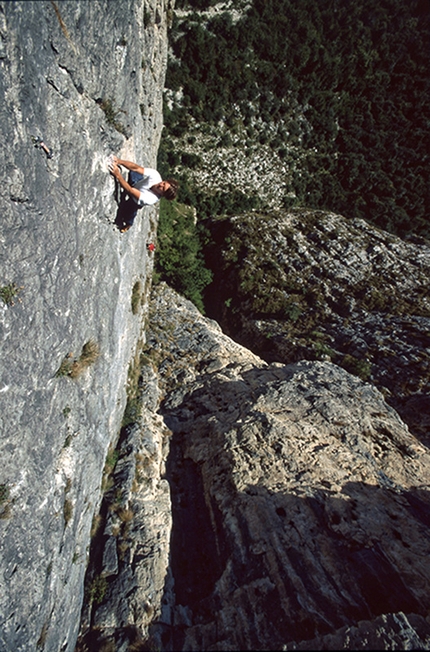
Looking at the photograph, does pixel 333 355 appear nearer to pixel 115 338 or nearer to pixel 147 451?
pixel 147 451

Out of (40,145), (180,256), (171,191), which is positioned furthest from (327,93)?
(40,145)

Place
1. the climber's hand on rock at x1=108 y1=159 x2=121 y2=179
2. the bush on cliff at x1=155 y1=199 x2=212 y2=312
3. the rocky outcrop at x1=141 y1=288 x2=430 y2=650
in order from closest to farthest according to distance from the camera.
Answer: the rocky outcrop at x1=141 y1=288 x2=430 y2=650, the climber's hand on rock at x1=108 y1=159 x2=121 y2=179, the bush on cliff at x1=155 y1=199 x2=212 y2=312

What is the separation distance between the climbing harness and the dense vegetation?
24.5m

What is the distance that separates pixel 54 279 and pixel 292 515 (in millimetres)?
8201

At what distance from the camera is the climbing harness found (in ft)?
16.2

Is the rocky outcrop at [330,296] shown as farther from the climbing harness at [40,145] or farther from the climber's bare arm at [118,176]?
the climbing harness at [40,145]

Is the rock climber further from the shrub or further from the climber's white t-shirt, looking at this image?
the shrub

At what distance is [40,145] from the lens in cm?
505

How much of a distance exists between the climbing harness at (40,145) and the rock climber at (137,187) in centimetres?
222

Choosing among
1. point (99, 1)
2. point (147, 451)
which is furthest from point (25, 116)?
point (147, 451)

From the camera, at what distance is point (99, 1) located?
5.76m

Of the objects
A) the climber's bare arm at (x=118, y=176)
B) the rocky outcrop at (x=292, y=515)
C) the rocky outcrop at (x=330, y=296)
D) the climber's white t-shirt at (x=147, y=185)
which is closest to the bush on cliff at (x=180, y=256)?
the rocky outcrop at (x=330, y=296)

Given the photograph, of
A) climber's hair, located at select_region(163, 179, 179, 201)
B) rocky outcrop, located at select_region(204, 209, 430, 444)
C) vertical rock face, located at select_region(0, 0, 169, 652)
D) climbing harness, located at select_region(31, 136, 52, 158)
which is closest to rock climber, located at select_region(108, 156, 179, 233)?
climber's hair, located at select_region(163, 179, 179, 201)

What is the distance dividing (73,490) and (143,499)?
2.94 metres
